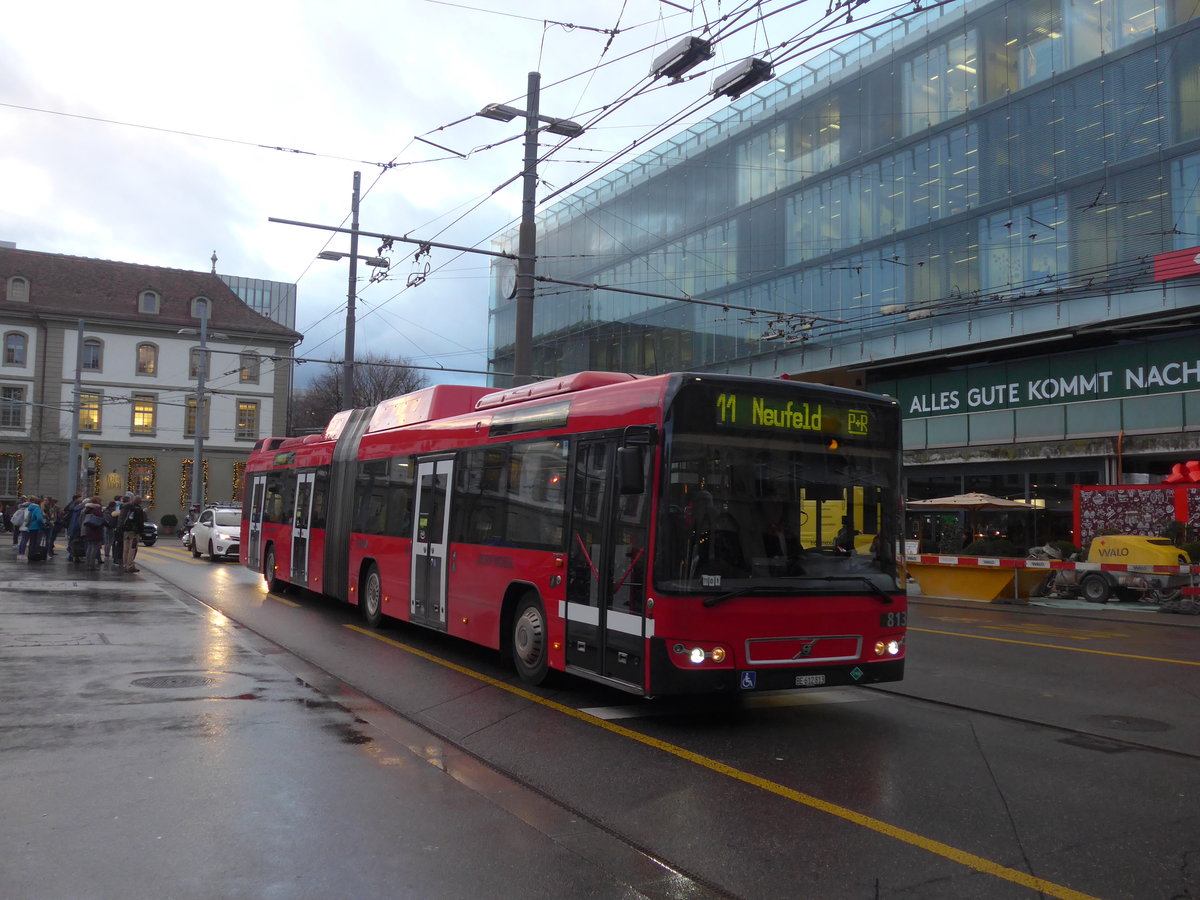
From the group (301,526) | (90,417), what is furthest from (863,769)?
(90,417)

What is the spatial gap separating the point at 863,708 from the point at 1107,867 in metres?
3.89

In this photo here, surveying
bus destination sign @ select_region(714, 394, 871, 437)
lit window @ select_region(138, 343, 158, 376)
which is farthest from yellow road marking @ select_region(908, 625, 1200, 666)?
lit window @ select_region(138, 343, 158, 376)

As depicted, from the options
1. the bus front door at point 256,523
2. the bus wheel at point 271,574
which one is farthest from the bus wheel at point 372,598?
the bus front door at point 256,523

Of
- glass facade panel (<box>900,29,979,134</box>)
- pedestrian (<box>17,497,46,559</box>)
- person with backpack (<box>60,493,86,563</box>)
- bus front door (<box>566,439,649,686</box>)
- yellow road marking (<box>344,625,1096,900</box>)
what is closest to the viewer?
yellow road marking (<box>344,625,1096,900</box>)

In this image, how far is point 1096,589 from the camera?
2078 centimetres

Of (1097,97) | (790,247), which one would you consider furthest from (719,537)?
(790,247)

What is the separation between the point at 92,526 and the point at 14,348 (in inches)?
1765

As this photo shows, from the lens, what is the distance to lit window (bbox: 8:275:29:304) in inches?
2424

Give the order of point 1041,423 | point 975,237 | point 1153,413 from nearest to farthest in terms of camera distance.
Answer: point 1153,413 < point 1041,423 < point 975,237

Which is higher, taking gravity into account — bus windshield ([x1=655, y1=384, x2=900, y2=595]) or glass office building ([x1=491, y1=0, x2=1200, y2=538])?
glass office building ([x1=491, y1=0, x2=1200, y2=538])

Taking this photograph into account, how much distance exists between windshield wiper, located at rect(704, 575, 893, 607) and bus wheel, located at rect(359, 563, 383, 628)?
7042mm

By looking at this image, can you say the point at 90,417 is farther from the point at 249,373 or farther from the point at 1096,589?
the point at 1096,589

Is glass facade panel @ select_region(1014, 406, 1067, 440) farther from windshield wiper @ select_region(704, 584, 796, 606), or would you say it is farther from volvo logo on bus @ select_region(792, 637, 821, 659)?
windshield wiper @ select_region(704, 584, 796, 606)

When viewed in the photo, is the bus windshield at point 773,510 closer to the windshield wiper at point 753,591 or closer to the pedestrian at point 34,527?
the windshield wiper at point 753,591
